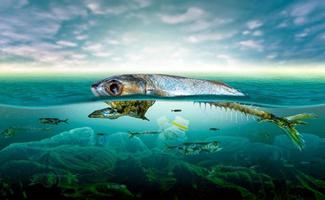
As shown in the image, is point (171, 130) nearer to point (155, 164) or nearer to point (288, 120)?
point (155, 164)

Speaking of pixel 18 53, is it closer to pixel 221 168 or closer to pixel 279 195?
pixel 221 168

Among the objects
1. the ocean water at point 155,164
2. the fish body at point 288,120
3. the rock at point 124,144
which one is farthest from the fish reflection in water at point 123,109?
the rock at point 124,144

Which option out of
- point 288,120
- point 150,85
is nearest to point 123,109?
point 150,85

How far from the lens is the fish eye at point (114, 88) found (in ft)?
16.3

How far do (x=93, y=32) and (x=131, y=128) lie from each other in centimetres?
2297

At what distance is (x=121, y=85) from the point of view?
5.14m

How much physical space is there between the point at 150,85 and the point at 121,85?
2.60ft

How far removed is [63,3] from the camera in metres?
8.17

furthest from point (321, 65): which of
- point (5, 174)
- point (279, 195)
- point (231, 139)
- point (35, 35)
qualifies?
point (5, 174)

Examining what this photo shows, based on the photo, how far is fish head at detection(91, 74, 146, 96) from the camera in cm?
500

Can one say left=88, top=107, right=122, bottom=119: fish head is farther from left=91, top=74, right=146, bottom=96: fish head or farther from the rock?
the rock

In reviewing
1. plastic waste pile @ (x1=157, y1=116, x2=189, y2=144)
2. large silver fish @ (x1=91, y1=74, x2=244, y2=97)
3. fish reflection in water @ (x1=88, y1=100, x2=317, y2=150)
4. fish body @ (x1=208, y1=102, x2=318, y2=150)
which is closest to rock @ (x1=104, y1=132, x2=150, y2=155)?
plastic waste pile @ (x1=157, y1=116, x2=189, y2=144)

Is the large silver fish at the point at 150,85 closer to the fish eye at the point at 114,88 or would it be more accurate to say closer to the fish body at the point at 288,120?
the fish eye at the point at 114,88

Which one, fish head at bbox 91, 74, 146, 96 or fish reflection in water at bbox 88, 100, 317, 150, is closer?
fish reflection in water at bbox 88, 100, 317, 150
